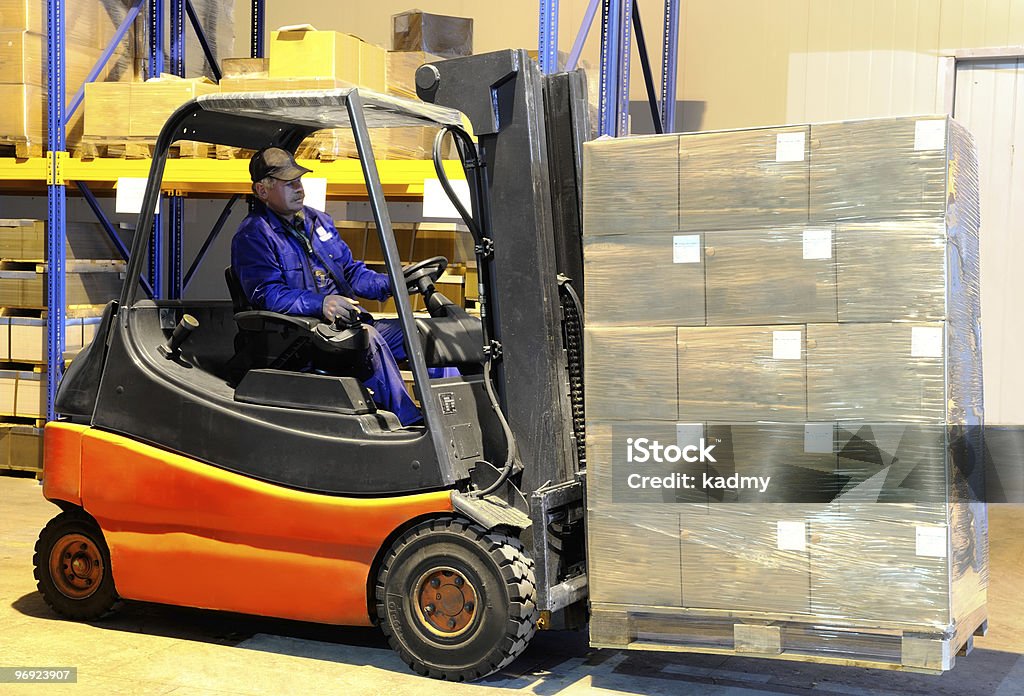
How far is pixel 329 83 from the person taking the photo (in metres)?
7.19

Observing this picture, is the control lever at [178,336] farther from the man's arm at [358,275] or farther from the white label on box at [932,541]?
the white label on box at [932,541]

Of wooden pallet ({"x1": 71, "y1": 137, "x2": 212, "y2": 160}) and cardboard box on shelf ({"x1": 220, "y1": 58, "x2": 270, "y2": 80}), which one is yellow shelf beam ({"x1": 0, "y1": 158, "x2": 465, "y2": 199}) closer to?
wooden pallet ({"x1": 71, "y1": 137, "x2": 212, "y2": 160})

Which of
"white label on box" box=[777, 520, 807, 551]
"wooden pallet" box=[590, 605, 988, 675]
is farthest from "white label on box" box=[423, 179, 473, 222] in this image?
"white label on box" box=[777, 520, 807, 551]

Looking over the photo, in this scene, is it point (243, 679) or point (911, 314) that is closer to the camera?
point (911, 314)

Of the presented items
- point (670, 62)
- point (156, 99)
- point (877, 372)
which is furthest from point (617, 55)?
point (877, 372)

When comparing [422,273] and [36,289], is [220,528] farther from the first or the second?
[36,289]

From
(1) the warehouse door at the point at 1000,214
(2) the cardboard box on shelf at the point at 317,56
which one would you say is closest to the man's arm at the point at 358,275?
(2) the cardboard box on shelf at the point at 317,56

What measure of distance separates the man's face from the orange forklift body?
3.43ft

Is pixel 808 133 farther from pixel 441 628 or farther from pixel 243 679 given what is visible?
pixel 243 679

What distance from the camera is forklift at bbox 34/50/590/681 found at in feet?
14.1

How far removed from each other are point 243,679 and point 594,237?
6.54 ft

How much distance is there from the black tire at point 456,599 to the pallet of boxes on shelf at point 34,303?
16.0ft

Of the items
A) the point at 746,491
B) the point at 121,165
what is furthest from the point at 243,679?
the point at 121,165

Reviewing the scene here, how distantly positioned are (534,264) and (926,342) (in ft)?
4.58
